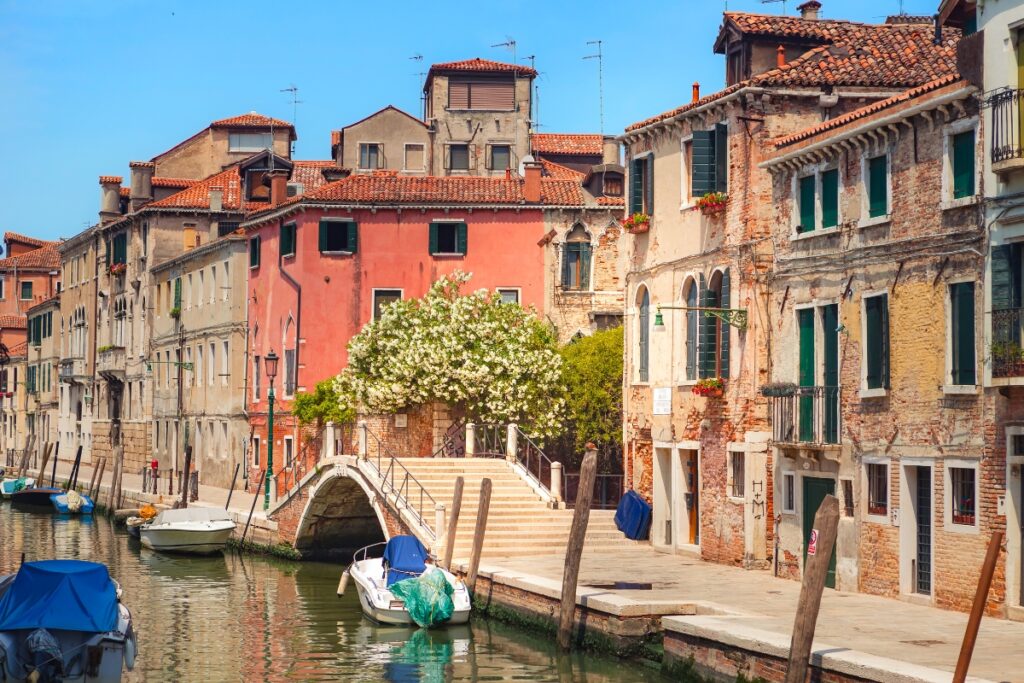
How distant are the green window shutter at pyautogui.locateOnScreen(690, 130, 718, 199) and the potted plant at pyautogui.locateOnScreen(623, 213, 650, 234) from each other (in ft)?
7.92

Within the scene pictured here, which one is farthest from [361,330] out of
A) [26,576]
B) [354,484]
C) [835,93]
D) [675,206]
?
[26,576]

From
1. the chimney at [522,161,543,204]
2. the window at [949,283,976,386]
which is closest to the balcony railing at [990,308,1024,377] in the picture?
the window at [949,283,976,386]

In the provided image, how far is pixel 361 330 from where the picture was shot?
4022 centimetres

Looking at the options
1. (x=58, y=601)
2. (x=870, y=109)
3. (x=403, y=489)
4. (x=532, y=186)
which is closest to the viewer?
(x=58, y=601)

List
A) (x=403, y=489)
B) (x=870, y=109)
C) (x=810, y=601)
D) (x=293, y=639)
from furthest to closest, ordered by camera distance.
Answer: (x=403, y=489)
(x=293, y=639)
(x=870, y=109)
(x=810, y=601)

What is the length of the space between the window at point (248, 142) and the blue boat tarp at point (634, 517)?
3237cm

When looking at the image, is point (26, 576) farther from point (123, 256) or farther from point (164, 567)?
point (123, 256)

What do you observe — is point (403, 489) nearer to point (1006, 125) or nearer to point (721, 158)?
point (721, 158)

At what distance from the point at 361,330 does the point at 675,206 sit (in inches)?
575

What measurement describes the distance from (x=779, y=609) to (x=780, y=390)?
174 inches

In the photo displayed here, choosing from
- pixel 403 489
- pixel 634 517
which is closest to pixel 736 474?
pixel 634 517

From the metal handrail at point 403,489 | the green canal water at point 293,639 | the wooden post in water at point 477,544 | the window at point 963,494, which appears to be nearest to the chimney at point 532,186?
the metal handrail at point 403,489

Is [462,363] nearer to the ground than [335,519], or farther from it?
farther from it

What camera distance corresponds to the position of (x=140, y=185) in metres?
58.1
